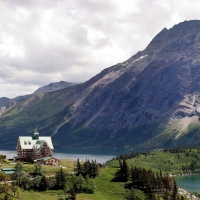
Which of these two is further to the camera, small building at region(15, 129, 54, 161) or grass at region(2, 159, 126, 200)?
small building at region(15, 129, 54, 161)

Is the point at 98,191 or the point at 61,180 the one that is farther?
the point at 98,191

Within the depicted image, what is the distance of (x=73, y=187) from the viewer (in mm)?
127188

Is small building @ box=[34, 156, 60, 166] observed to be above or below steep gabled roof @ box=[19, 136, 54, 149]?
below

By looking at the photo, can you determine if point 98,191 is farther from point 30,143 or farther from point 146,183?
point 30,143

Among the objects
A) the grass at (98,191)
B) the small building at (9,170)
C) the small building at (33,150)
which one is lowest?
the grass at (98,191)

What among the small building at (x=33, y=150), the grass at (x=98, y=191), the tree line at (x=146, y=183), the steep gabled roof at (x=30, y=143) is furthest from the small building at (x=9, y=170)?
the tree line at (x=146, y=183)

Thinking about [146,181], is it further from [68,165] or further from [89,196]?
[68,165]

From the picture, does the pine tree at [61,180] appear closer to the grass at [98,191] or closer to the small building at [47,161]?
the grass at [98,191]

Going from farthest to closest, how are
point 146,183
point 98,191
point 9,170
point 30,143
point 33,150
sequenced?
point 30,143
point 33,150
point 146,183
point 9,170
point 98,191

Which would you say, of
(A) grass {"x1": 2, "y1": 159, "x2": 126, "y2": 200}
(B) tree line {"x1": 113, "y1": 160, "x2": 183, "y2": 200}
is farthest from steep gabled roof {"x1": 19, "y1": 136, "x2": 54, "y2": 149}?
(B) tree line {"x1": 113, "y1": 160, "x2": 183, "y2": 200}

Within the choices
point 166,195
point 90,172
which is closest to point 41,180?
point 90,172

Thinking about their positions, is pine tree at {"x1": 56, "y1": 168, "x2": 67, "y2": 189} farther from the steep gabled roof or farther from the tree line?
the steep gabled roof

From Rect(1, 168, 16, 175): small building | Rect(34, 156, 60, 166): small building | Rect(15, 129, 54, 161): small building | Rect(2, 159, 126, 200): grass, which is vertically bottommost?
Rect(2, 159, 126, 200): grass

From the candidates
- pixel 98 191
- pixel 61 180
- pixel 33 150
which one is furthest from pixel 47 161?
pixel 98 191
